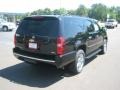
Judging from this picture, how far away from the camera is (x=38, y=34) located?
655 centimetres

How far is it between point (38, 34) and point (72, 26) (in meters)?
1.15

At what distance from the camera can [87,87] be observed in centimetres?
606

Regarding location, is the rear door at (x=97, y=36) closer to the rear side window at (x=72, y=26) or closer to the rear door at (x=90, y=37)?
the rear door at (x=90, y=37)

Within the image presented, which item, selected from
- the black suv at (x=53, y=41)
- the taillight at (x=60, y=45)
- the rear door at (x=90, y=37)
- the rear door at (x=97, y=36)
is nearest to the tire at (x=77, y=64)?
the black suv at (x=53, y=41)

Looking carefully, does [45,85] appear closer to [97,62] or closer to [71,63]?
[71,63]

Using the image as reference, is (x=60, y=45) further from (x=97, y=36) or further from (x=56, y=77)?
(x=97, y=36)

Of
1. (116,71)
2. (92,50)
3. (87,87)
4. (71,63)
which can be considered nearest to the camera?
(87,87)

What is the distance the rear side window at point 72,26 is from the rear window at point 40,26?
0.33m

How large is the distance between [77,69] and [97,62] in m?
1.96

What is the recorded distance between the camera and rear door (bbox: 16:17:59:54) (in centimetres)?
634

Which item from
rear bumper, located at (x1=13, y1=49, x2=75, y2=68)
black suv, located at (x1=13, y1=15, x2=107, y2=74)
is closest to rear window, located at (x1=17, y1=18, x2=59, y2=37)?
black suv, located at (x1=13, y1=15, x2=107, y2=74)

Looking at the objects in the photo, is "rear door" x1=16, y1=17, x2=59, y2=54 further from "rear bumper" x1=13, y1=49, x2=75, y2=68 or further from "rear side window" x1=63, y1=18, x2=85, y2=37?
"rear side window" x1=63, y1=18, x2=85, y2=37

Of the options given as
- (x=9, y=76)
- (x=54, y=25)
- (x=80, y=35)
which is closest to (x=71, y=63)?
(x=80, y=35)

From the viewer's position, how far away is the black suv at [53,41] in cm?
631
